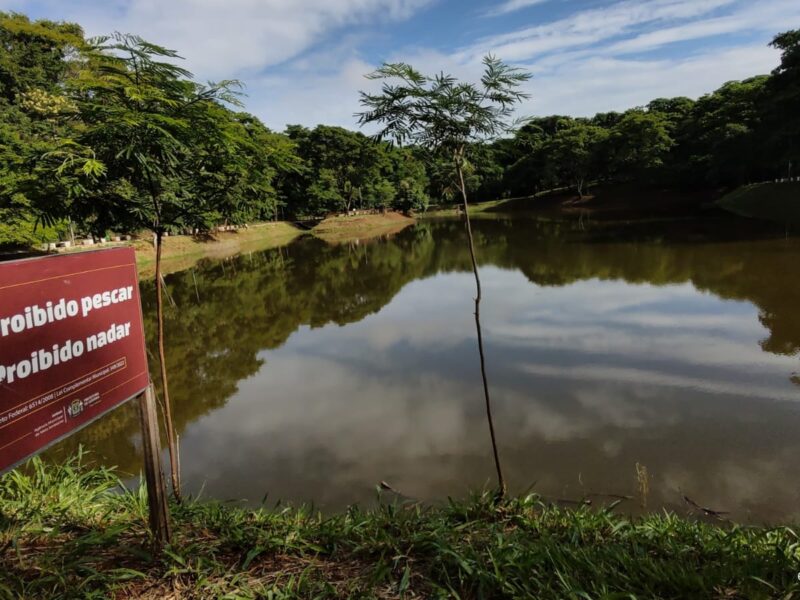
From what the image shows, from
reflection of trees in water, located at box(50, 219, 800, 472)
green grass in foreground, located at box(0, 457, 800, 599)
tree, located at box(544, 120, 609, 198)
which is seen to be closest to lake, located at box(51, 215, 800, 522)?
reflection of trees in water, located at box(50, 219, 800, 472)

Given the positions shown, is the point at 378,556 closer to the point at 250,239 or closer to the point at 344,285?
the point at 344,285

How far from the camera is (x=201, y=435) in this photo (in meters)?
7.57

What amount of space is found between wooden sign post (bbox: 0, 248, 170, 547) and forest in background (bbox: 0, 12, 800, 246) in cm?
144

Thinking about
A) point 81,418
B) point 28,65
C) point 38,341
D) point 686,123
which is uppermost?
point 28,65

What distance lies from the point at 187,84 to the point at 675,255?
20476 mm

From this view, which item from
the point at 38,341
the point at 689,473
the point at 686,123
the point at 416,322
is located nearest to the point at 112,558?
the point at 38,341

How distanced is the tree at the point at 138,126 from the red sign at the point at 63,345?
1.39m

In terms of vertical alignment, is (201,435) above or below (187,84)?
below

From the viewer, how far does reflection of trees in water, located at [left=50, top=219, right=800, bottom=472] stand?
9.56m

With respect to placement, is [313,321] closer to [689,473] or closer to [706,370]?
[706,370]

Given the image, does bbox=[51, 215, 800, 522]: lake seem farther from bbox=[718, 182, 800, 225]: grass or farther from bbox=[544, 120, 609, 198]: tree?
bbox=[544, 120, 609, 198]: tree

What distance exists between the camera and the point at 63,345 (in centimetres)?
256

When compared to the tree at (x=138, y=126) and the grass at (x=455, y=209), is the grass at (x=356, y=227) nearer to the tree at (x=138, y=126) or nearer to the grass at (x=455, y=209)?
the grass at (x=455, y=209)

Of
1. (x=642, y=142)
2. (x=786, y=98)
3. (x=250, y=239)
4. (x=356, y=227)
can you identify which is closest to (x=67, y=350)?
(x=786, y=98)
